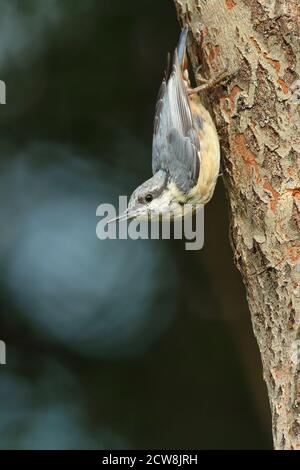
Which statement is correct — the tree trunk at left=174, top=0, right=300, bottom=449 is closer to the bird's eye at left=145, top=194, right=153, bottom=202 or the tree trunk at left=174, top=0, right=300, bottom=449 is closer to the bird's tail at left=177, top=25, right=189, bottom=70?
the bird's tail at left=177, top=25, right=189, bottom=70

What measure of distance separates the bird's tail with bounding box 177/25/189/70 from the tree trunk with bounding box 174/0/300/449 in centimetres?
13

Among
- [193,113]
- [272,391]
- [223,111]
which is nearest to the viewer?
[272,391]

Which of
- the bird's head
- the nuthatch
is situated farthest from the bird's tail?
the bird's head

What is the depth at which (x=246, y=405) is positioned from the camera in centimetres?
562

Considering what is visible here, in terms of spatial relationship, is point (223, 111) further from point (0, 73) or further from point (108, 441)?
point (108, 441)

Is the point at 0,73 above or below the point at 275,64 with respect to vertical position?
above

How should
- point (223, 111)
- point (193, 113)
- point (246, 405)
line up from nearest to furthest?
point (223, 111), point (193, 113), point (246, 405)

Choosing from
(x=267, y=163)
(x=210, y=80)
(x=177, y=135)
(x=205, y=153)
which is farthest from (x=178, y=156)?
(x=267, y=163)

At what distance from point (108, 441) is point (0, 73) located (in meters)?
2.61

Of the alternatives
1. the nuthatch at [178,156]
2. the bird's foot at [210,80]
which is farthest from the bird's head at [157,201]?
the bird's foot at [210,80]

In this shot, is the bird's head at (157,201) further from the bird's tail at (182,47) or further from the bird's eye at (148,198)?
the bird's tail at (182,47)

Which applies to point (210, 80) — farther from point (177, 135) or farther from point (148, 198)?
point (148, 198)

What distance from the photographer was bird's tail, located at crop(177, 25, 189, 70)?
3398mm

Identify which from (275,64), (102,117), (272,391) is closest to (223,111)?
(275,64)
